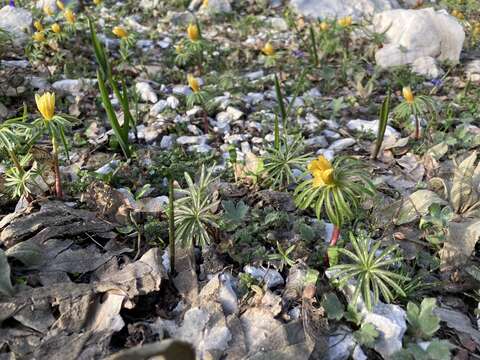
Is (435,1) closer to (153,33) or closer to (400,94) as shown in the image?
(400,94)

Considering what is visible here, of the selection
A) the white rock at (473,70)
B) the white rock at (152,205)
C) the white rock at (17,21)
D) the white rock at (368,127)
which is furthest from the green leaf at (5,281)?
the white rock at (473,70)

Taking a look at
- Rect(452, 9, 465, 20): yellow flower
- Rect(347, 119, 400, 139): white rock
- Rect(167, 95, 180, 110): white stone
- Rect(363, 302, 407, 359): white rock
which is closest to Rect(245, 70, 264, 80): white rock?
Rect(167, 95, 180, 110): white stone

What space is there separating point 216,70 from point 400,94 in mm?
1766

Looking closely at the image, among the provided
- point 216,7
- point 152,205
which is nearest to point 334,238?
point 152,205

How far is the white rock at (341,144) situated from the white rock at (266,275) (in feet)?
4.82

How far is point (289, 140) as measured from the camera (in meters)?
3.48

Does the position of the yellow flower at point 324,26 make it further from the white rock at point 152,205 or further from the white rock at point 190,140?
the white rock at point 152,205

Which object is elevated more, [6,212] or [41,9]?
[41,9]

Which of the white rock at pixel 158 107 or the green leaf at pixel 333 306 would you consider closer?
the green leaf at pixel 333 306

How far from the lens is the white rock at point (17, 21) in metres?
4.62

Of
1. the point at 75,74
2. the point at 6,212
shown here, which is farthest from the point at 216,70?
the point at 6,212

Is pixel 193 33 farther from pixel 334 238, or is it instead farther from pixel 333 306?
pixel 333 306

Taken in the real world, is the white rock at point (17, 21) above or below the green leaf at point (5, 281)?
above

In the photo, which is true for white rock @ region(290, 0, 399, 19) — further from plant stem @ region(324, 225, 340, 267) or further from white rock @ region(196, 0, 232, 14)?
plant stem @ region(324, 225, 340, 267)
